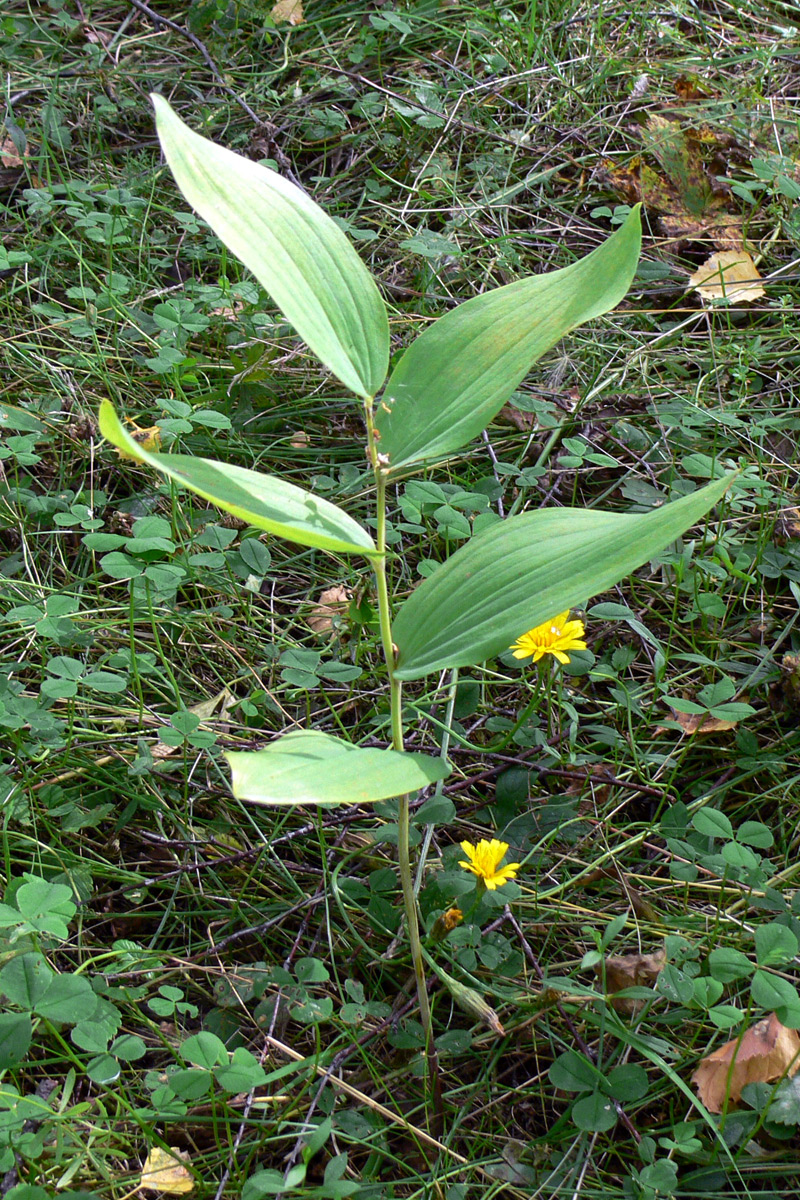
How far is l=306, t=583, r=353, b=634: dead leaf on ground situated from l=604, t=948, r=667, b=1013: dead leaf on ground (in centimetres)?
65

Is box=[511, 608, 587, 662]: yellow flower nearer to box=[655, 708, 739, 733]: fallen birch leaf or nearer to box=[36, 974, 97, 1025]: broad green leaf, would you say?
box=[655, 708, 739, 733]: fallen birch leaf

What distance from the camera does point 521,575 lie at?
→ 896 mm

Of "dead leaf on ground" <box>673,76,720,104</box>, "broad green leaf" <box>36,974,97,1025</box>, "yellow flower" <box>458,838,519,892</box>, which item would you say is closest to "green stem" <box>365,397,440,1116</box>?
"yellow flower" <box>458,838,519,892</box>

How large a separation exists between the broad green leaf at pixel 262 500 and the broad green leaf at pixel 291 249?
11 cm

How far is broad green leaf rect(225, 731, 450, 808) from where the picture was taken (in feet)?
2.23

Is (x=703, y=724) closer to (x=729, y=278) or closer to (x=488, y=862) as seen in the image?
(x=488, y=862)

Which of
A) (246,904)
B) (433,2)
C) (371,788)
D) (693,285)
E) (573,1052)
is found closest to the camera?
(371,788)

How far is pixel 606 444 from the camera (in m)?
1.79

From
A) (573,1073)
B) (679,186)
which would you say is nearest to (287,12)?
(679,186)

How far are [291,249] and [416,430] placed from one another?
197mm

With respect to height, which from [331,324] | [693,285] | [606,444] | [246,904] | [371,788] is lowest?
[246,904]

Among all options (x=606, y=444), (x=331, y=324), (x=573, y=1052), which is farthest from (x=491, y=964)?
(x=606, y=444)

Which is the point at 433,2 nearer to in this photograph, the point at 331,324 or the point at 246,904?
the point at 331,324

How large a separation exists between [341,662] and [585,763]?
38cm
